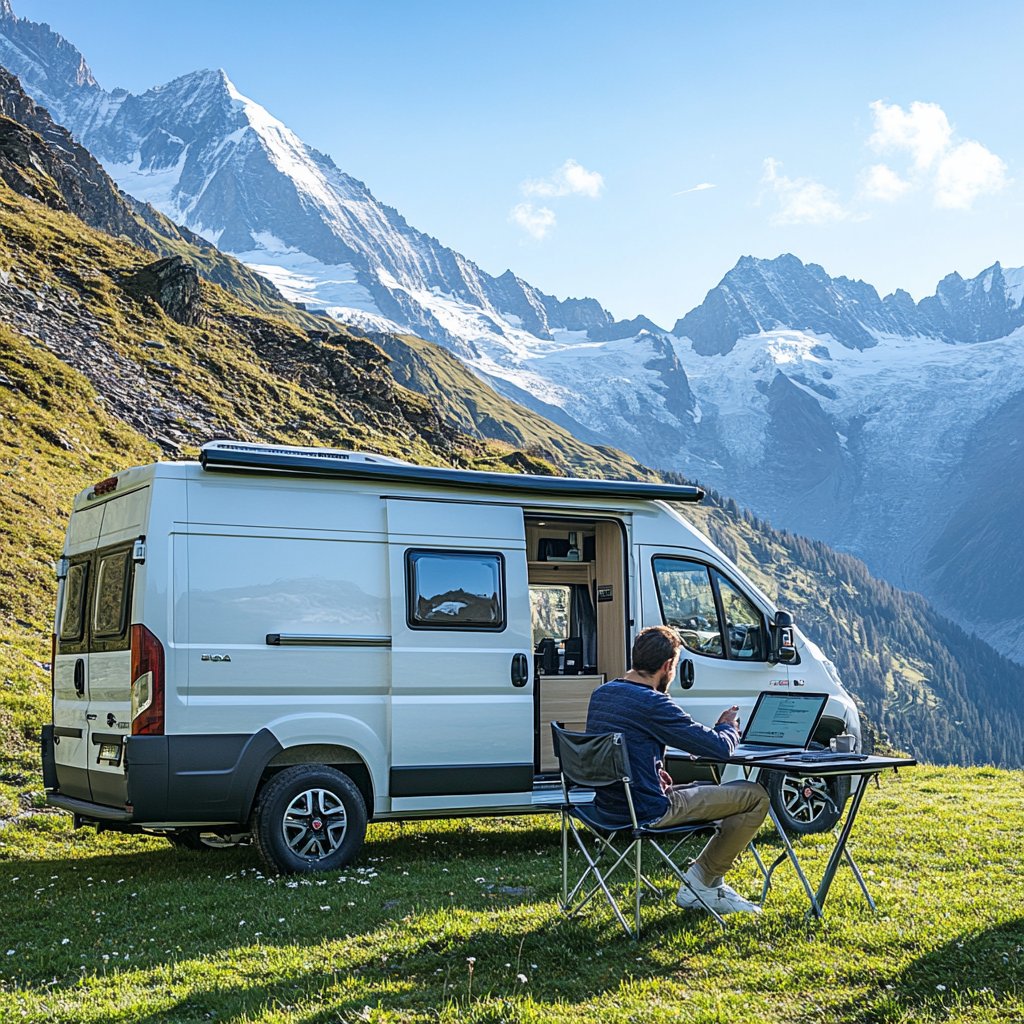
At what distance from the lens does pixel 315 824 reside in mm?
8430

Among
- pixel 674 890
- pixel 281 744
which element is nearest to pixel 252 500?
pixel 281 744

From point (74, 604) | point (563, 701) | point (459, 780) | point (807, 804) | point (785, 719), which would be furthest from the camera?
point (563, 701)

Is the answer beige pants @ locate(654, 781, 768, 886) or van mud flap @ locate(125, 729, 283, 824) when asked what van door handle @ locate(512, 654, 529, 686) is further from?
beige pants @ locate(654, 781, 768, 886)

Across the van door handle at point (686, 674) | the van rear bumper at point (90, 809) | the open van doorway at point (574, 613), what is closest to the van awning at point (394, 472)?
the open van doorway at point (574, 613)

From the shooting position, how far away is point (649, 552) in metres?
10.3

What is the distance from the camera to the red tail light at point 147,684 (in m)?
7.79

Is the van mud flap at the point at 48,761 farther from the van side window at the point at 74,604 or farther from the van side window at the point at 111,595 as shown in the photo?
the van side window at the point at 111,595

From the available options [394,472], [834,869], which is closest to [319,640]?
[394,472]

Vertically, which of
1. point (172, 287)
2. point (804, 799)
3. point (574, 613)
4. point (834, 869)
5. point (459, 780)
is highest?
point (172, 287)

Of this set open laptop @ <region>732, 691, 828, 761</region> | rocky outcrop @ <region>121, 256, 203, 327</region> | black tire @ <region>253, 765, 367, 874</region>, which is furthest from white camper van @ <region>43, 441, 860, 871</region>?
rocky outcrop @ <region>121, 256, 203, 327</region>

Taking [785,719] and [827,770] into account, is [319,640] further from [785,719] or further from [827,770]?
[827,770]

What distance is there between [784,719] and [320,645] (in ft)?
12.8

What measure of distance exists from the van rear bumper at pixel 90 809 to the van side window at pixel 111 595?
4.71ft

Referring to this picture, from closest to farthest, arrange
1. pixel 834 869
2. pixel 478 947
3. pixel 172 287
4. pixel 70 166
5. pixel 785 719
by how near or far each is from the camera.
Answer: pixel 478 947
pixel 834 869
pixel 785 719
pixel 172 287
pixel 70 166
